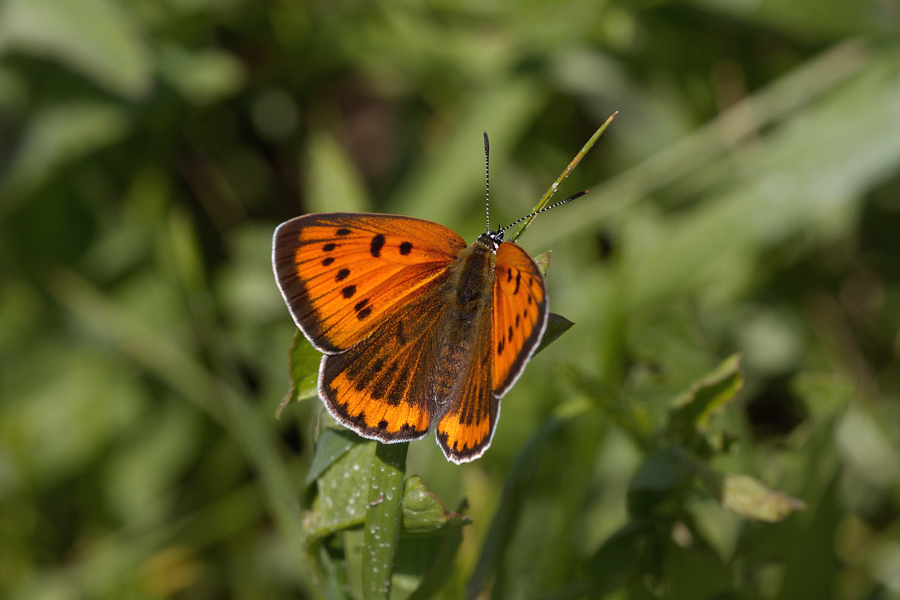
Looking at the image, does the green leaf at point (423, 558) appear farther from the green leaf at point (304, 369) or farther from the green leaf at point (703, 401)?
the green leaf at point (703, 401)

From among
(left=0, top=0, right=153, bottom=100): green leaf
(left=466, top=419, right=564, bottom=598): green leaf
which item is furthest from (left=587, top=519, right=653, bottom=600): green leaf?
(left=0, top=0, right=153, bottom=100): green leaf

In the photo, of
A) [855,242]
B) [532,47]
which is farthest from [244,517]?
[855,242]

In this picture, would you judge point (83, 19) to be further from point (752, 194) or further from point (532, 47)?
point (752, 194)

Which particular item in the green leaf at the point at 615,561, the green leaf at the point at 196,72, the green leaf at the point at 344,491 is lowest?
the green leaf at the point at 615,561

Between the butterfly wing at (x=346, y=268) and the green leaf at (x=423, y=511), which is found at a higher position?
the butterfly wing at (x=346, y=268)

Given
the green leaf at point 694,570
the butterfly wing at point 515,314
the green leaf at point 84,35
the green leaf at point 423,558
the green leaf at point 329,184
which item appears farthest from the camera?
the green leaf at point 84,35

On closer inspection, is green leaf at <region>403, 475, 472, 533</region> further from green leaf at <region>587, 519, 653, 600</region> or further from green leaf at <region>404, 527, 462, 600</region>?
green leaf at <region>587, 519, 653, 600</region>

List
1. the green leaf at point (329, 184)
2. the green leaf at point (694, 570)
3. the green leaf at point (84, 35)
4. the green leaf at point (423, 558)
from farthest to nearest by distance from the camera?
the green leaf at point (84, 35), the green leaf at point (329, 184), the green leaf at point (694, 570), the green leaf at point (423, 558)

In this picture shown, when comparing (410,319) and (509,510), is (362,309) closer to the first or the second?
(410,319)

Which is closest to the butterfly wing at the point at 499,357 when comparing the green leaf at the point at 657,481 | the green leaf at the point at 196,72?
the green leaf at the point at 657,481
